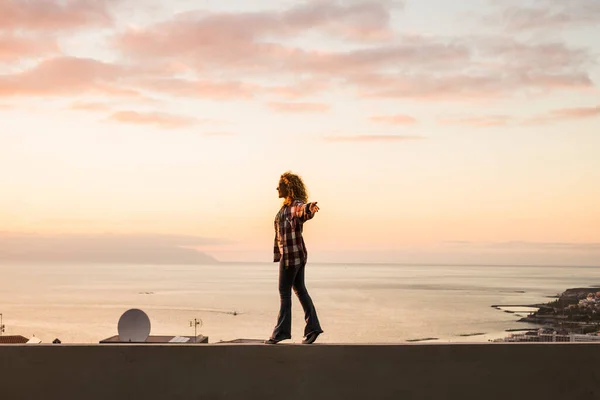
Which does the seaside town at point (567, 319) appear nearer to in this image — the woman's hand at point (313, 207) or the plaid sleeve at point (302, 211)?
the plaid sleeve at point (302, 211)

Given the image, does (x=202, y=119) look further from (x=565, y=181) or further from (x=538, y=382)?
(x=538, y=382)

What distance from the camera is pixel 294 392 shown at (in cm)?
437

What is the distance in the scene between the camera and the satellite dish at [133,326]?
260 inches

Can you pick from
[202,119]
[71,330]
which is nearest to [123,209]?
[71,330]

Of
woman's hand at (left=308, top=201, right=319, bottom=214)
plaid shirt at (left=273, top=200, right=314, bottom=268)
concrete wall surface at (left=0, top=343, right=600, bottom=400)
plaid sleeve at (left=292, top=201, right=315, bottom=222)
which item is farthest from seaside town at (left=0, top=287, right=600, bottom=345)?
woman's hand at (left=308, top=201, right=319, bottom=214)

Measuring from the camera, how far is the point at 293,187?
5027 mm

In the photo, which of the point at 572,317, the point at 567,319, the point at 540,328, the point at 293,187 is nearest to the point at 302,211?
the point at 293,187

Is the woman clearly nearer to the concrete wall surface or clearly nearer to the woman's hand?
the woman's hand

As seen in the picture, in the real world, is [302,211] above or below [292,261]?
above

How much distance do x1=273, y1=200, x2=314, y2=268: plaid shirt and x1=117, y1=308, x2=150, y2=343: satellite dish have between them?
7.30 feet

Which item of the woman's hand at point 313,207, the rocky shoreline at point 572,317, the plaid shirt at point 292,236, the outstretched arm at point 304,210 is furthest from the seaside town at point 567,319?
the woman's hand at point 313,207

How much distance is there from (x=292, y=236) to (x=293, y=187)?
370 millimetres

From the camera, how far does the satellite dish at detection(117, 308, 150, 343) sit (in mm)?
6594

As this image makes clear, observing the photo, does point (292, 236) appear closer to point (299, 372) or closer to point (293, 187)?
point (293, 187)
